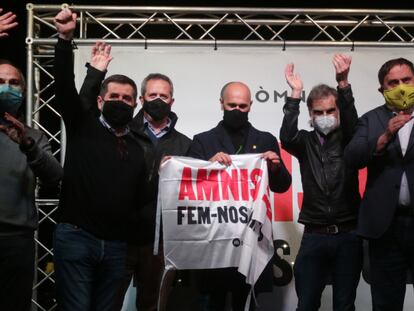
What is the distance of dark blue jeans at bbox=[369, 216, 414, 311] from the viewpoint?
275cm

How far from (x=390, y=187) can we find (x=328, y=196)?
1.33 feet

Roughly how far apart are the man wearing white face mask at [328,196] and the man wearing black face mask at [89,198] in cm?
103

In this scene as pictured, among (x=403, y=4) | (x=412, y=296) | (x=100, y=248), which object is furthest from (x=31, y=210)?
(x=403, y=4)

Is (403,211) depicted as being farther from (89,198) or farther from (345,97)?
(89,198)

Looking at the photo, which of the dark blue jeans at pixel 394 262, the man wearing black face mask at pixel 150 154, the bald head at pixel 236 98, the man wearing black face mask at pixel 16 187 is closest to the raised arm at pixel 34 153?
the man wearing black face mask at pixel 16 187

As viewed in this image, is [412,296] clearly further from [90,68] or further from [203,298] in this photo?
[90,68]

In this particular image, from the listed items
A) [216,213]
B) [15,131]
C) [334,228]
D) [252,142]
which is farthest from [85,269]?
[334,228]

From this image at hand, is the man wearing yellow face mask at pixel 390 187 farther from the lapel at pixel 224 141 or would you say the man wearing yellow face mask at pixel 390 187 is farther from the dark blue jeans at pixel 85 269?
the dark blue jeans at pixel 85 269

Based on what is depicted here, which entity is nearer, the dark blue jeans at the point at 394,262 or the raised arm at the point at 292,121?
the dark blue jeans at the point at 394,262

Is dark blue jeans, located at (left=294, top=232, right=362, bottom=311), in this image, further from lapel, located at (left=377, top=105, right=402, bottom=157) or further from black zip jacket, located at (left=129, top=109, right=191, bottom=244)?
black zip jacket, located at (left=129, top=109, right=191, bottom=244)

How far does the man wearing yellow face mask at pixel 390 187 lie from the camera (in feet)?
9.05

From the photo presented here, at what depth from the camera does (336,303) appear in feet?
9.93

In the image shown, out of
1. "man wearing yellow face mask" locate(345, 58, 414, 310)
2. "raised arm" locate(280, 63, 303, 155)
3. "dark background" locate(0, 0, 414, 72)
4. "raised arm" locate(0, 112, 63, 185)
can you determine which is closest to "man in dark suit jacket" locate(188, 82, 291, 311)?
"raised arm" locate(280, 63, 303, 155)

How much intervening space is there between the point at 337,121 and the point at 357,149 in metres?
0.37
